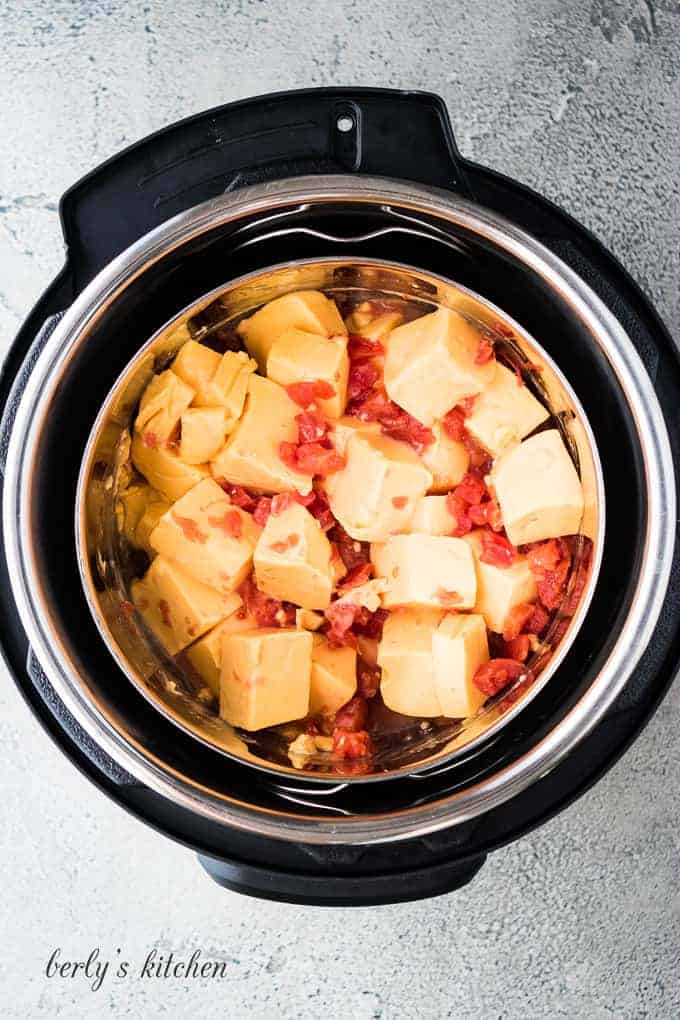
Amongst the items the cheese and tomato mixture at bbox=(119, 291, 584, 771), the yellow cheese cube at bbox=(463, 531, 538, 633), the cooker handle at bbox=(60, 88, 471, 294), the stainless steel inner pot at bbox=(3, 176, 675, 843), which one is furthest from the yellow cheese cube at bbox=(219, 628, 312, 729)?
the cooker handle at bbox=(60, 88, 471, 294)

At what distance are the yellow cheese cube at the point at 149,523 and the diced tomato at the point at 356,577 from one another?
0.22 meters

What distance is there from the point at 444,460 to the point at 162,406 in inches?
12.7

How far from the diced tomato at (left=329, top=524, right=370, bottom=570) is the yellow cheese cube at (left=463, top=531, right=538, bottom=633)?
4.8 inches

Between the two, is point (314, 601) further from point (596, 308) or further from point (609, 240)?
point (609, 240)

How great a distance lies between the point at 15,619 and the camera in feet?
3.31

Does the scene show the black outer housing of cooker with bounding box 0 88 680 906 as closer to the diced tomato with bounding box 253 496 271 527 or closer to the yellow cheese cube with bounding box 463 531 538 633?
the yellow cheese cube with bounding box 463 531 538 633

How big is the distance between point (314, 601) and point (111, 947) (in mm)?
629

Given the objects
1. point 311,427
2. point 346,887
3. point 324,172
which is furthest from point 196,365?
point 346,887

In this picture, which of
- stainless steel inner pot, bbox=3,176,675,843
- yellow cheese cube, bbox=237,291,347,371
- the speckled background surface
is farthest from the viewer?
the speckled background surface

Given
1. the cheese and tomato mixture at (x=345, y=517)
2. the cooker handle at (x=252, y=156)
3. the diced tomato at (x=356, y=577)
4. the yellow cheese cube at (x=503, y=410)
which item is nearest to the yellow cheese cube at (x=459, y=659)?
the cheese and tomato mixture at (x=345, y=517)

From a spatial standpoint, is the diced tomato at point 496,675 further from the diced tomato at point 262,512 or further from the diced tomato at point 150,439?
the diced tomato at point 150,439

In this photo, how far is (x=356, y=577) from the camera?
1081mm

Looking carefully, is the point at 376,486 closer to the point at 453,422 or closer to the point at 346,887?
the point at 453,422

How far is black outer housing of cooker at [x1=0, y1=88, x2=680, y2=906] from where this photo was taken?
0.96 meters
